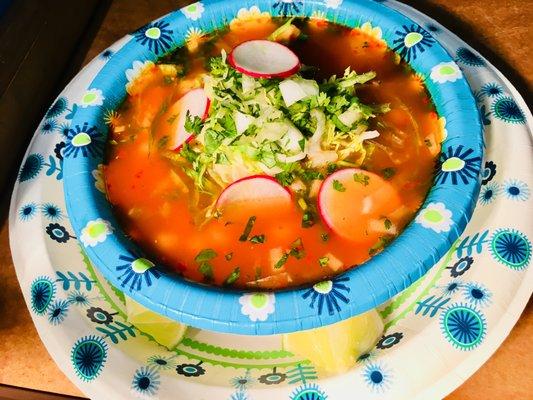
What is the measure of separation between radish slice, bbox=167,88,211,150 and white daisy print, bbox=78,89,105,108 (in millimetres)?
214

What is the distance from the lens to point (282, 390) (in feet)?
4.24

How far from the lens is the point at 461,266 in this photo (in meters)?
1.42

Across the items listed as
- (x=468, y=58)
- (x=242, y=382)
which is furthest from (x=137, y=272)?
(x=468, y=58)

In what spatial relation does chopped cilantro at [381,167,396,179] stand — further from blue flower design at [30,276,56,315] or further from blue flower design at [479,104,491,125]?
blue flower design at [30,276,56,315]

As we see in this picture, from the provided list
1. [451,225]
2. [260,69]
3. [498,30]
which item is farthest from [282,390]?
[498,30]

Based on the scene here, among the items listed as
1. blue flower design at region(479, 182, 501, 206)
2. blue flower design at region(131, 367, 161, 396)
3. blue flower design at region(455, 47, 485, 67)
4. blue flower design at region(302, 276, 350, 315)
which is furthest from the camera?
blue flower design at region(455, 47, 485, 67)

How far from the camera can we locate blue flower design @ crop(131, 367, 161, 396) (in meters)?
1.28

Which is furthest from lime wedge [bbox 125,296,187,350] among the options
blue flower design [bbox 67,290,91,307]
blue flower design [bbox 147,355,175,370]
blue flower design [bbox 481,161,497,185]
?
blue flower design [bbox 481,161,497,185]

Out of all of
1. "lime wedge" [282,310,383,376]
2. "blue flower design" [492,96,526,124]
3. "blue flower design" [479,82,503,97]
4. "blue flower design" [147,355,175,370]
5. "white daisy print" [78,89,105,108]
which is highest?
"blue flower design" [479,82,503,97]

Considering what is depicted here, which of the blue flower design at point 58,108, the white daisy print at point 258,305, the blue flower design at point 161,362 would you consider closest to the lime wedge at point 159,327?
the blue flower design at point 161,362

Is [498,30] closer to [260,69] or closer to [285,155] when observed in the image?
[260,69]

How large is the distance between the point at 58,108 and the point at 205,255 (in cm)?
91

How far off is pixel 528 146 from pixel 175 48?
118 cm

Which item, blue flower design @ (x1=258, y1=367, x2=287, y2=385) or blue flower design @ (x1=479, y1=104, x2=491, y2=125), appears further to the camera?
blue flower design @ (x1=479, y1=104, x2=491, y2=125)
